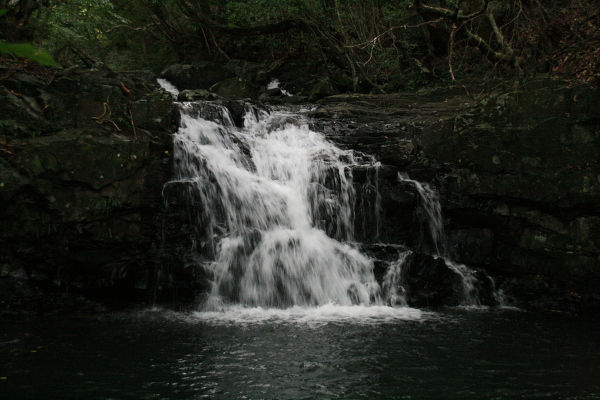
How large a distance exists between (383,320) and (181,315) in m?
2.82

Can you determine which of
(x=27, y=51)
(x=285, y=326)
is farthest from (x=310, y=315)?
(x=27, y=51)

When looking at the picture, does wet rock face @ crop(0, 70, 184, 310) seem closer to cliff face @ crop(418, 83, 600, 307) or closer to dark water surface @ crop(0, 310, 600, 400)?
dark water surface @ crop(0, 310, 600, 400)

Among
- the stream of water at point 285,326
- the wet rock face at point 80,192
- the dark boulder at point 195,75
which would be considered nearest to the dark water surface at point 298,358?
the stream of water at point 285,326

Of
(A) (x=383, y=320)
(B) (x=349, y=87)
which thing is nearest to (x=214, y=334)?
(A) (x=383, y=320)

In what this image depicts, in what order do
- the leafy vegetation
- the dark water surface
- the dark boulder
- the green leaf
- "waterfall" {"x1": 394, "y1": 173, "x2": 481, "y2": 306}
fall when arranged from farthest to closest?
the dark boulder, the leafy vegetation, "waterfall" {"x1": 394, "y1": 173, "x2": 481, "y2": 306}, the dark water surface, the green leaf

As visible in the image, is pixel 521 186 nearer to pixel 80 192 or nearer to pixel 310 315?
pixel 310 315

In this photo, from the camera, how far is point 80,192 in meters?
6.58

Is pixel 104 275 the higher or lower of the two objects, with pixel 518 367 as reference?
higher

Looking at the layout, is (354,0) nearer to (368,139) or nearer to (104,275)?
(368,139)

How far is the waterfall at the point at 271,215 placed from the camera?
22.2ft

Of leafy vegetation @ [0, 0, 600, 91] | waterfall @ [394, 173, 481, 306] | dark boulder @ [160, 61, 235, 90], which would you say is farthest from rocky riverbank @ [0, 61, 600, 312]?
dark boulder @ [160, 61, 235, 90]

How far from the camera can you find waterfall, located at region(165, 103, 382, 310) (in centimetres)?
678

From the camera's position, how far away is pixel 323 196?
790cm

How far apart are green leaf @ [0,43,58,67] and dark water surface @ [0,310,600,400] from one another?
3.34 m
